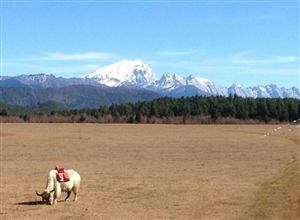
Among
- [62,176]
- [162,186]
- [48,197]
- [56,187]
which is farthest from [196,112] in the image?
[48,197]

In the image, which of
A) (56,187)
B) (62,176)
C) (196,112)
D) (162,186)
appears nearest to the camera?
(56,187)

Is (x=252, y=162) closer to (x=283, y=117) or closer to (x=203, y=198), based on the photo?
(x=203, y=198)

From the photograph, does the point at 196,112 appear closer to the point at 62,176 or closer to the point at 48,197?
the point at 62,176

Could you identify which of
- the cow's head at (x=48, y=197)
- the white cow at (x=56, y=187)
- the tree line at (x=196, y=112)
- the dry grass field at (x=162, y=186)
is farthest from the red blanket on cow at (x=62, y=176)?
the tree line at (x=196, y=112)

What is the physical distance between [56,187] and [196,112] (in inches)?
4605

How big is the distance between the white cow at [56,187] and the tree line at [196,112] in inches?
4257

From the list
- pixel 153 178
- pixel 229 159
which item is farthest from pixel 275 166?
pixel 153 178

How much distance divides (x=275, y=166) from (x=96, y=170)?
1056 centimetres

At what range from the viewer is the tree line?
130875 mm

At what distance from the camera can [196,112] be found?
137 metres

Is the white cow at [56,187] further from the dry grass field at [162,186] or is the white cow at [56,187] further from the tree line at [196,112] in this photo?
the tree line at [196,112]

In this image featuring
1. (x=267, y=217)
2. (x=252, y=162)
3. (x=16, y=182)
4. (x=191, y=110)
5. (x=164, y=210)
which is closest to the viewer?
(x=267, y=217)

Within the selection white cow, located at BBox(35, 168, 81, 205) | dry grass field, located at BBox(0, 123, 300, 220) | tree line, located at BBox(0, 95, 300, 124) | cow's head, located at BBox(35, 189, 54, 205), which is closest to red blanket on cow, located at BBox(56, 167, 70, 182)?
white cow, located at BBox(35, 168, 81, 205)

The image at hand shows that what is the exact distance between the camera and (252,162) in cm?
3594
